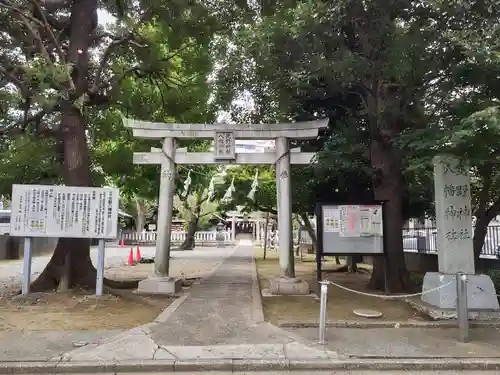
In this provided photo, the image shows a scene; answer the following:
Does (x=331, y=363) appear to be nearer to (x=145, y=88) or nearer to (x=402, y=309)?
(x=402, y=309)

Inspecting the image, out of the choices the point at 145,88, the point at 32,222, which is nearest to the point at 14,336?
the point at 32,222

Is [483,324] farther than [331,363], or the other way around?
[483,324]

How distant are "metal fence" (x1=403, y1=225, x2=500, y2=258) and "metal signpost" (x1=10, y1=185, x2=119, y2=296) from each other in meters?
11.0

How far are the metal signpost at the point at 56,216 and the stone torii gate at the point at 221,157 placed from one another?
1520 mm

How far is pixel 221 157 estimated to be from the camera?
1163 centimetres

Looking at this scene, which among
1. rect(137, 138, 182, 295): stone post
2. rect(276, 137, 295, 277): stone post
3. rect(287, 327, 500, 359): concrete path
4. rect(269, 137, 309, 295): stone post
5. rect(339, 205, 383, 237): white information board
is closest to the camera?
rect(287, 327, 500, 359): concrete path

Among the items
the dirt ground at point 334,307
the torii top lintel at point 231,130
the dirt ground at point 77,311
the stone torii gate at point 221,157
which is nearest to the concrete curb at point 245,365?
the dirt ground at point 77,311

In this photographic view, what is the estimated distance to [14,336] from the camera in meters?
7.23

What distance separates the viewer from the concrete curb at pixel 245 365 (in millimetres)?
5793

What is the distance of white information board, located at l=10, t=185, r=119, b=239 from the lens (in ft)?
34.5

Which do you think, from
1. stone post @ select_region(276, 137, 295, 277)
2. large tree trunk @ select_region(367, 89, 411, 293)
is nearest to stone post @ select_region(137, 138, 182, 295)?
stone post @ select_region(276, 137, 295, 277)

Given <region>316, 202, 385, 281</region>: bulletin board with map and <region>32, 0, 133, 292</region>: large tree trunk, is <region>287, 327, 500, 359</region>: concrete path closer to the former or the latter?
<region>316, 202, 385, 281</region>: bulletin board with map

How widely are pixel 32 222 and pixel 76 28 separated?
5133mm

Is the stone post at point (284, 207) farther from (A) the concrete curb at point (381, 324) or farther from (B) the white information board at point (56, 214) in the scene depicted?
(B) the white information board at point (56, 214)
